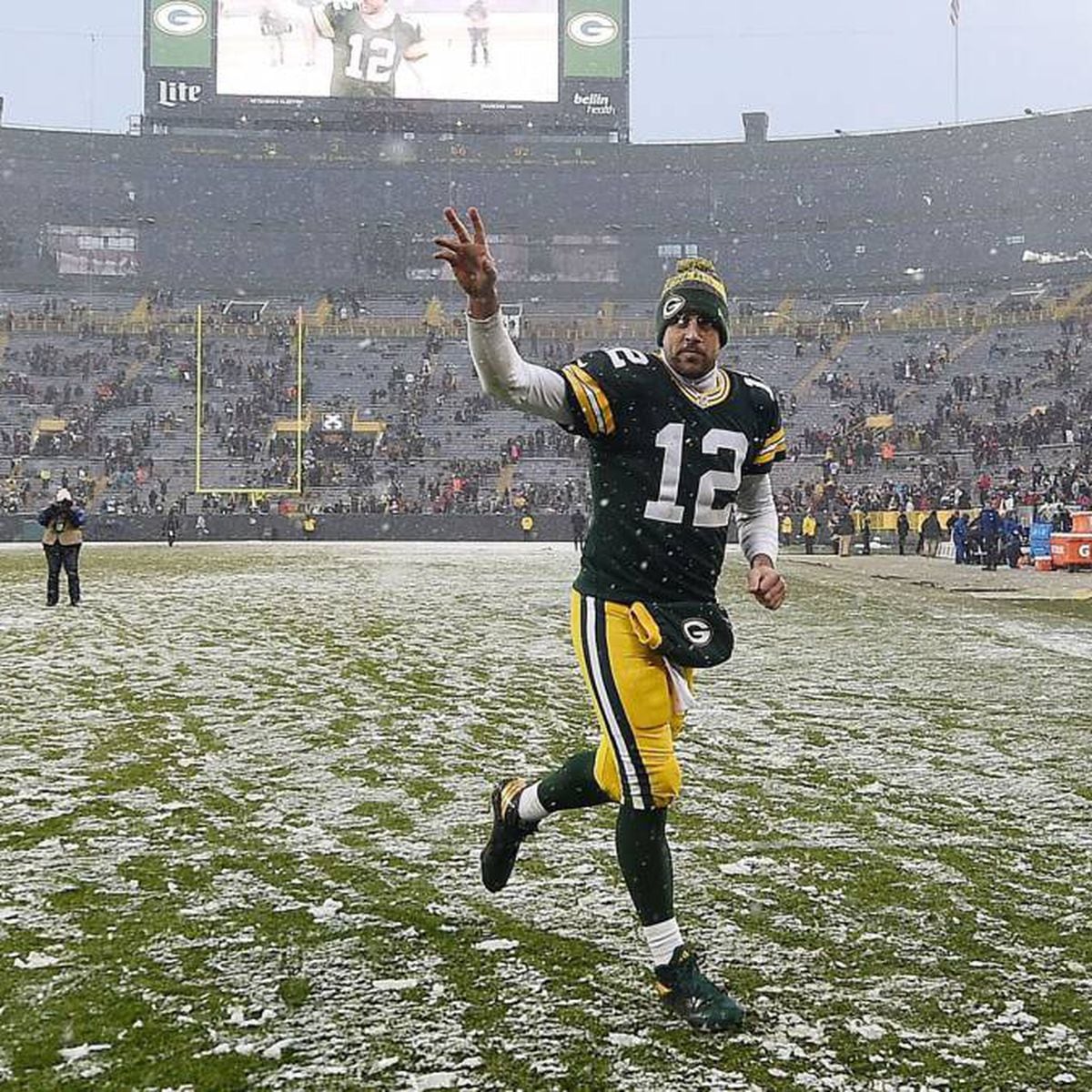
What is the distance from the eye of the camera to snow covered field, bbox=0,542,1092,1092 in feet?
9.75

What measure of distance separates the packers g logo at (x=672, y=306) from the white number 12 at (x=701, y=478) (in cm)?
32

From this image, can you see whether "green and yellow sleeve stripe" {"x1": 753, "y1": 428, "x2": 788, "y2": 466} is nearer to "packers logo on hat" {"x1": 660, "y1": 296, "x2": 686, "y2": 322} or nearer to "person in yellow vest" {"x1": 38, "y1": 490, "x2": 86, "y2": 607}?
"packers logo on hat" {"x1": 660, "y1": 296, "x2": 686, "y2": 322}

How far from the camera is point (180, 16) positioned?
190 ft

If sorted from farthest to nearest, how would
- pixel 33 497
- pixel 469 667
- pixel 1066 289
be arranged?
pixel 1066 289 → pixel 33 497 → pixel 469 667

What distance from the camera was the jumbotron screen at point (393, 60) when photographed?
189 ft

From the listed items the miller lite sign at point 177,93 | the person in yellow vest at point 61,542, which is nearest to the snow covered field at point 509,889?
the person in yellow vest at point 61,542

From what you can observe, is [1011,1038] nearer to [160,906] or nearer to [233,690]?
[160,906]

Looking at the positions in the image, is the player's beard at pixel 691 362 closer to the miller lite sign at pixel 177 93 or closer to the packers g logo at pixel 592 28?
the packers g logo at pixel 592 28

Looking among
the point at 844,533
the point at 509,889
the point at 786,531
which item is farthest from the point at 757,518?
the point at 786,531

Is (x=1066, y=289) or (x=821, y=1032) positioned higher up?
(x=1066, y=289)

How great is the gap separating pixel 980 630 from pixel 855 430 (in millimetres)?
36857

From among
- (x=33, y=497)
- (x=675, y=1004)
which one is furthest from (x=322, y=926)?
(x=33, y=497)

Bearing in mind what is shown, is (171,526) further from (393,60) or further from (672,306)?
(672,306)

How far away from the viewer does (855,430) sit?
48.8 meters
